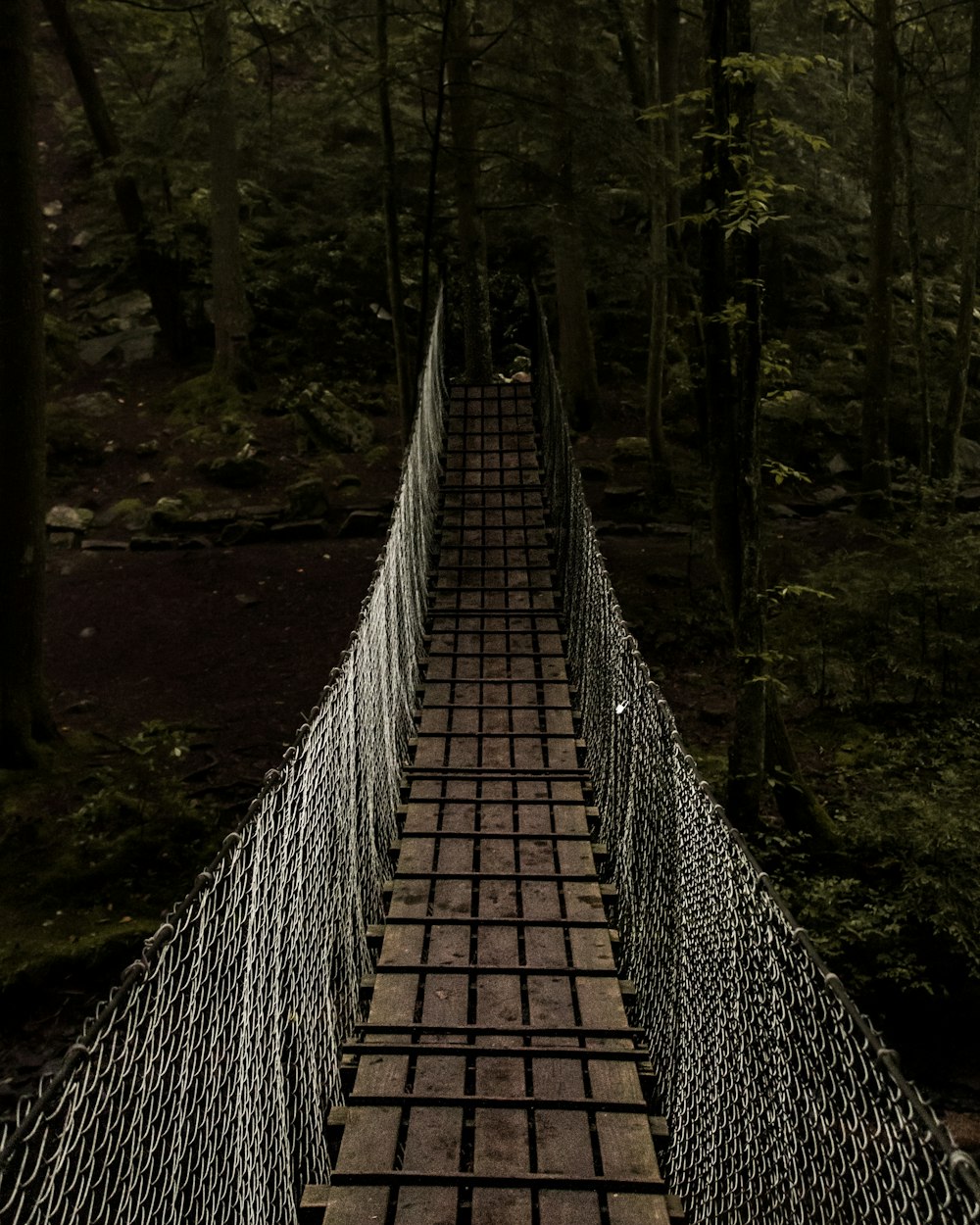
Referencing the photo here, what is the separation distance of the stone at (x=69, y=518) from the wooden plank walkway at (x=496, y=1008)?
14.0ft

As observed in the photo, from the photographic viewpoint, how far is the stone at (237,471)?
8180mm

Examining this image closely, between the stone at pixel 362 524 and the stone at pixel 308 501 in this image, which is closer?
the stone at pixel 362 524

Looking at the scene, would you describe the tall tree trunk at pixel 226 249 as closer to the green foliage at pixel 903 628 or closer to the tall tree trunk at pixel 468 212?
the tall tree trunk at pixel 468 212

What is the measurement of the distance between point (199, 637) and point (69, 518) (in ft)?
7.15

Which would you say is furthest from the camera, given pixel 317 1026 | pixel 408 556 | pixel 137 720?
pixel 137 720

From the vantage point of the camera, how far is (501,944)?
2.79 meters

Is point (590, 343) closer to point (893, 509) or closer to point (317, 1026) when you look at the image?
point (893, 509)

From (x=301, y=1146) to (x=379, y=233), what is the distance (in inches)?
395

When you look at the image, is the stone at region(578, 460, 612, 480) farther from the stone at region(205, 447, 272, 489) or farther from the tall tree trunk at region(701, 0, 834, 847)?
the tall tree trunk at region(701, 0, 834, 847)

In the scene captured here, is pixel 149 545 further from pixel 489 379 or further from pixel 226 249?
pixel 226 249

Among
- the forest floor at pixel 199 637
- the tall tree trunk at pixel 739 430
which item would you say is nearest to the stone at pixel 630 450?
the forest floor at pixel 199 637

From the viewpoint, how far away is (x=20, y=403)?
462cm

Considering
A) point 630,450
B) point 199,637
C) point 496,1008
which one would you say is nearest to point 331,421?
point 630,450

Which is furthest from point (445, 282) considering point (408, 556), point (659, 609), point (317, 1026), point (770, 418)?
point (317, 1026)
